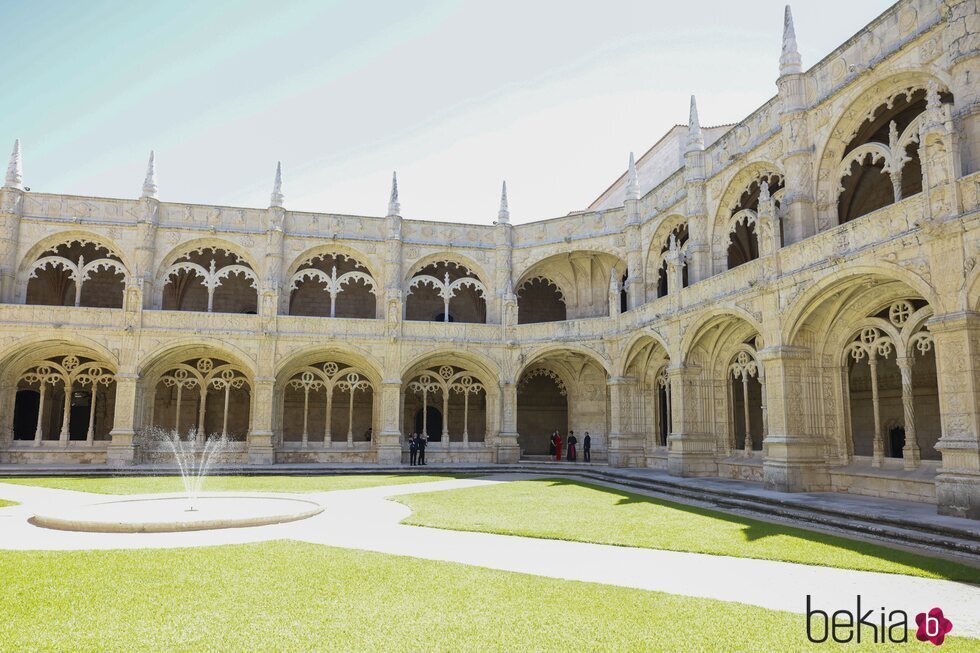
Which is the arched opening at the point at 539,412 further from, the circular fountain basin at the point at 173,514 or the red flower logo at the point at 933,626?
the red flower logo at the point at 933,626

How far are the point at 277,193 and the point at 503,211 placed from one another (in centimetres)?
963

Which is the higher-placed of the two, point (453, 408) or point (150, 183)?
point (150, 183)

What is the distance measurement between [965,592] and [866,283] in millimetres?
9035

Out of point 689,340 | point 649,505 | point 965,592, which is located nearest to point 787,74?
point 689,340

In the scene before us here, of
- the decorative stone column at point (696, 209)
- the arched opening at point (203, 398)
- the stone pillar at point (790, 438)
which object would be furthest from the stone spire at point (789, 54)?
the arched opening at point (203, 398)

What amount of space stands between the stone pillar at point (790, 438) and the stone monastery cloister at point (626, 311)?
0.06 m

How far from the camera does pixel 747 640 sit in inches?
206

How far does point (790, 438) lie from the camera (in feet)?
50.5

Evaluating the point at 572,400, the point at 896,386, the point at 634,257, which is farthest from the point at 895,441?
the point at 572,400

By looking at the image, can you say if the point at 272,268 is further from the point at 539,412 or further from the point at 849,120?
the point at 849,120

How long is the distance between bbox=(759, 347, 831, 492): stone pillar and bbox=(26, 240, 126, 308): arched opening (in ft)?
78.2

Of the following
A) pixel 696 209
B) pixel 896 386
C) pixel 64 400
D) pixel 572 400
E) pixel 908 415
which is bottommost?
pixel 908 415

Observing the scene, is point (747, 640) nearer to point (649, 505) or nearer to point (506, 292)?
point (649, 505)

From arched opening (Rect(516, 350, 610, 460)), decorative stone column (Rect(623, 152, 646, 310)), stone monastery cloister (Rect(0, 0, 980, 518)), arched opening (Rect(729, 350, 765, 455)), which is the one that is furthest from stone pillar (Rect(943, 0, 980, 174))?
arched opening (Rect(516, 350, 610, 460))
